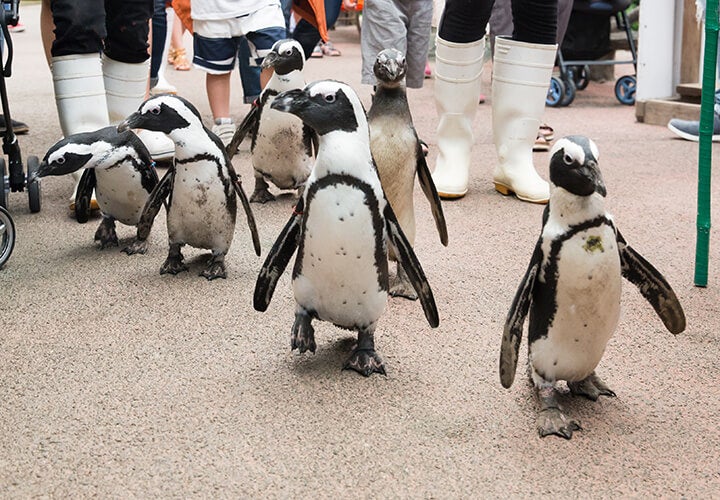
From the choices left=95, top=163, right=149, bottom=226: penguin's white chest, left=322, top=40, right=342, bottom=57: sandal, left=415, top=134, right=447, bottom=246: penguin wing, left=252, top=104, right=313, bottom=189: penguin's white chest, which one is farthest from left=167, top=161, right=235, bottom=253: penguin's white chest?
left=322, top=40, right=342, bottom=57: sandal

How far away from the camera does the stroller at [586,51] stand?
6.11 meters

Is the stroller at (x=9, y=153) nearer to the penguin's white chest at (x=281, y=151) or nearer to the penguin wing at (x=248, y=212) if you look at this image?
the penguin wing at (x=248, y=212)

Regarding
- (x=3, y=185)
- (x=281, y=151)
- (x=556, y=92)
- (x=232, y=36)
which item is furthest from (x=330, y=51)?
(x=3, y=185)

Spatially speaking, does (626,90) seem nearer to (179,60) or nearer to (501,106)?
(501,106)

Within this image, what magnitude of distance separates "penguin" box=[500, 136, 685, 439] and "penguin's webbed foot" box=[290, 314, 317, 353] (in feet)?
1.72

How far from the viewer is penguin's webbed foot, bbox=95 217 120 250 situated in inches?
123

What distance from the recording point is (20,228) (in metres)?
3.38

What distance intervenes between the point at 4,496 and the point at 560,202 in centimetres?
118

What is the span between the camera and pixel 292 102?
2.01 metres

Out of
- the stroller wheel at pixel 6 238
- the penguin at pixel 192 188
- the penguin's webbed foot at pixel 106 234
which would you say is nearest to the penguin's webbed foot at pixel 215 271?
the penguin at pixel 192 188

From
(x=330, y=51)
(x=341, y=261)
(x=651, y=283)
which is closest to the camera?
(x=651, y=283)

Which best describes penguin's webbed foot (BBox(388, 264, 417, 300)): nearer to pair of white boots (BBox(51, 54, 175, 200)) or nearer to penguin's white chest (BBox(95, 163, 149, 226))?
penguin's white chest (BBox(95, 163, 149, 226))

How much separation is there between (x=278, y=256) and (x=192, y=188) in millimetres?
670

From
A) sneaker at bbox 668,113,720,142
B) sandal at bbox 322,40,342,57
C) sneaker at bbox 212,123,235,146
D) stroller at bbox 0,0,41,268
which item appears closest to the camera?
stroller at bbox 0,0,41,268
